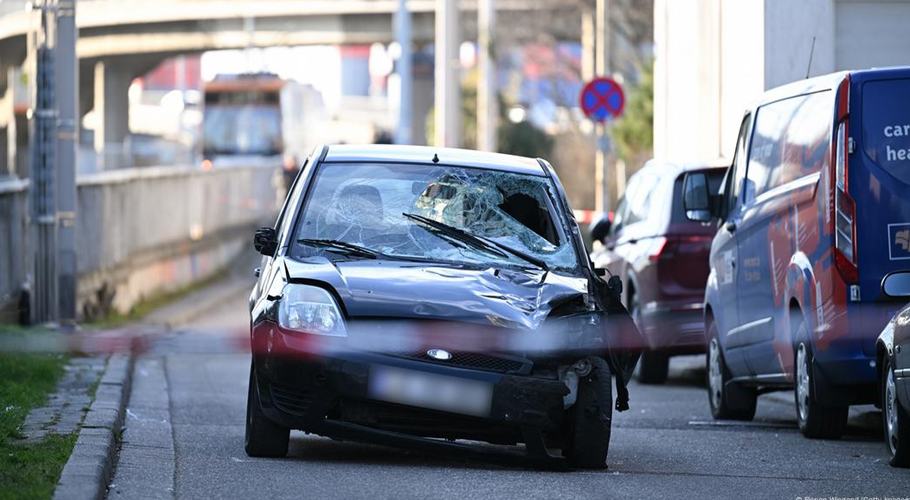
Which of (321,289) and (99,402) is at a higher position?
(321,289)

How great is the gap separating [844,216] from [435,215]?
2.13m

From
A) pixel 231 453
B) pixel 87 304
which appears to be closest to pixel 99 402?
pixel 231 453

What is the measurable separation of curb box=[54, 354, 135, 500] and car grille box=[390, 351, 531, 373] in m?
1.40

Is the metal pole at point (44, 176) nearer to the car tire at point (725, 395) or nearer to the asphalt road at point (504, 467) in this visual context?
the asphalt road at point (504, 467)

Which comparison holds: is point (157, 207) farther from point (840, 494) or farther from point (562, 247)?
point (840, 494)

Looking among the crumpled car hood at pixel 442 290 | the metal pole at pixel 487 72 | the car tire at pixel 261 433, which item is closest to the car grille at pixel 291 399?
the car tire at pixel 261 433

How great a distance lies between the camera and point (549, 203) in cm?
955

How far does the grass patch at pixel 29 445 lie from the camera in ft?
Answer: 23.1

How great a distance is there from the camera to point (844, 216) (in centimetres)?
936

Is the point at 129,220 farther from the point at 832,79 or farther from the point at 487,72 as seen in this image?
the point at 487,72

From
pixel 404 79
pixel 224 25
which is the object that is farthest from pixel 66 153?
pixel 224 25

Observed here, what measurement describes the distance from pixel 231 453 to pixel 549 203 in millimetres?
2138

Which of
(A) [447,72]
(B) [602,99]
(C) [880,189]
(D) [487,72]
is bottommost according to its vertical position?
(C) [880,189]

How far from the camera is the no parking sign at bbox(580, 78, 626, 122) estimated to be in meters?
26.7
